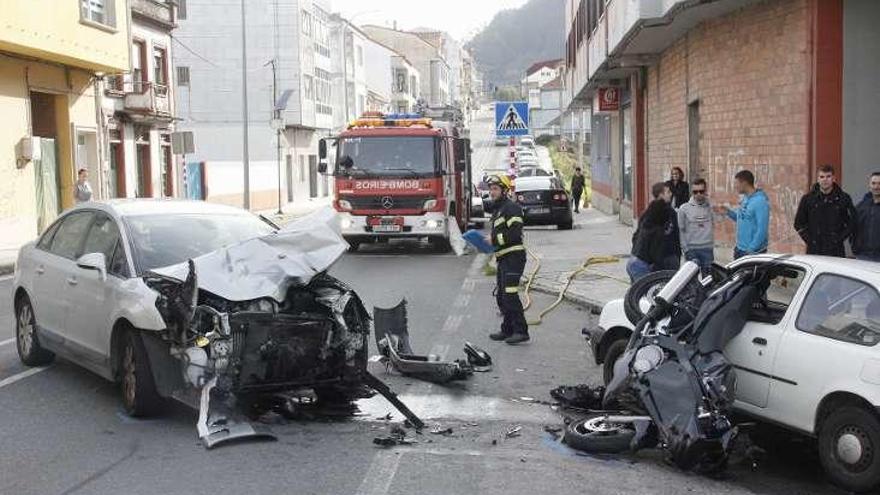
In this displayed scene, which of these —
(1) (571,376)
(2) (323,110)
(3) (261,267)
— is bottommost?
(1) (571,376)

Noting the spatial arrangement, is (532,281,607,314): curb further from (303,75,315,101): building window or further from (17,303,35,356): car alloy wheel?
(303,75,315,101): building window

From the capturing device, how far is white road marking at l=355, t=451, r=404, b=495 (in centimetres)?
529

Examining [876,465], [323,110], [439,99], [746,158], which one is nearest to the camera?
[876,465]

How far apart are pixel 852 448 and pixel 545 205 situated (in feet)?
68.2

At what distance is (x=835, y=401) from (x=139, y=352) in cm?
453

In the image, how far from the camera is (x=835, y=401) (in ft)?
18.4

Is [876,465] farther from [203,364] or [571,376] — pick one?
[203,364]

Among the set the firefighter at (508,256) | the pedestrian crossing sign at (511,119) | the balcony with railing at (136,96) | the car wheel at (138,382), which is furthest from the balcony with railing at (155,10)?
the car wheel at (138,382)

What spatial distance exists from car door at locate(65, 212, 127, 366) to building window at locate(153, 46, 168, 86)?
28.9m

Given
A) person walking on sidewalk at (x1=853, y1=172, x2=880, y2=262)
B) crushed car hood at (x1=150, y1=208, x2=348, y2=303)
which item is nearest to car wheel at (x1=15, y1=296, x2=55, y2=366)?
crushed car hood at (x1=150, y1=208, x2=348, y2=303)

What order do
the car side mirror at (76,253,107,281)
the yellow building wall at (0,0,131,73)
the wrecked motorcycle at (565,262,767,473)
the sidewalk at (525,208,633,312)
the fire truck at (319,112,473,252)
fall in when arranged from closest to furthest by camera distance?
the wrecked motorcycle at (565,262,767,473) → the car side mirror at (76,253,107,281) → the sidewalk at (525,208,633,312) → the fire truck at (319,112,473,252) → the yellow building wall at (0,0,131,73)

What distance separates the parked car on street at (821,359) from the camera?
540cm

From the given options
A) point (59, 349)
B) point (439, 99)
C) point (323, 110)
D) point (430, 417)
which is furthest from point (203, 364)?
point (439, 99)

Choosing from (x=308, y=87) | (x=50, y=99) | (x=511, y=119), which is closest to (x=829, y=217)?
(x=511, y=119)
